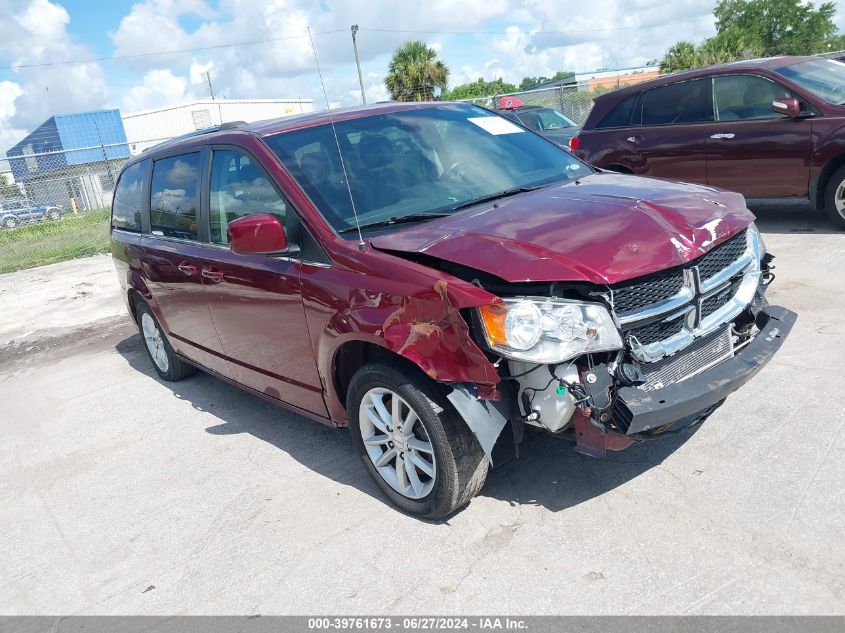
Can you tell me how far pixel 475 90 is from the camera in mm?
68438

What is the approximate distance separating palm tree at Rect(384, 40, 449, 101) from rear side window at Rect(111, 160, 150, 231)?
32358 millimetres

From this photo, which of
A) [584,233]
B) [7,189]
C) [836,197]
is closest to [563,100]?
[7,189]

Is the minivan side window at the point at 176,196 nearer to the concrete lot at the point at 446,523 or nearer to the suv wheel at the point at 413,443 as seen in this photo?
the concrete lot at the point at 446,523

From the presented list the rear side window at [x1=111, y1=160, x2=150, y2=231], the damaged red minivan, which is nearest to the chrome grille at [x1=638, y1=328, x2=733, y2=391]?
the damaged red minivan

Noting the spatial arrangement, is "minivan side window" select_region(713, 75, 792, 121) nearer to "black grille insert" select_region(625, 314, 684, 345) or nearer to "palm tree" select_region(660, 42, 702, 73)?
"black grille insert" select_region(625, 314, 684, 345)

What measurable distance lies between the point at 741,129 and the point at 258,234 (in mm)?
6334

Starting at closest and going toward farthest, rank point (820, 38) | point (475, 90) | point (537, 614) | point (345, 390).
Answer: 1. point (537, 614)
2. point (345, 390)
3. point (820, 38)
4. point (475, 90)

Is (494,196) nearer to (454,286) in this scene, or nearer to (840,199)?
(454,286)

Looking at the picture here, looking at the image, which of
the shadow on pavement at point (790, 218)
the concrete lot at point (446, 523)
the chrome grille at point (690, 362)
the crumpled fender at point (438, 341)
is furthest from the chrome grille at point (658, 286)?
the shadow on pavement at point (790, 218)

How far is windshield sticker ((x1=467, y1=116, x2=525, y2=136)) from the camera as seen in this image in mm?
4578

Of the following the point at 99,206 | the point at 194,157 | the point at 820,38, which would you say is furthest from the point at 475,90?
the point at 194,157

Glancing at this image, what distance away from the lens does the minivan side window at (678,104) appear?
27.0ft

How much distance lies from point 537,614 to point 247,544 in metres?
1.52

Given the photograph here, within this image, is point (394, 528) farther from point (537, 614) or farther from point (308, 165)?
point (308, 165)
